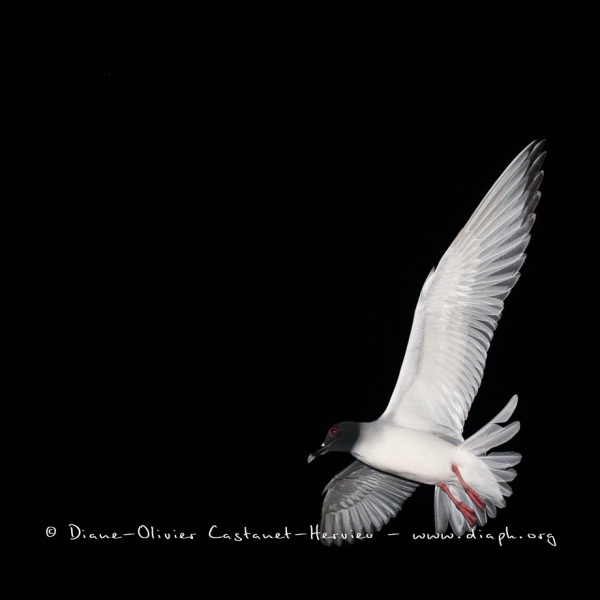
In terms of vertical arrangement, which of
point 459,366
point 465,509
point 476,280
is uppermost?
point 476,280

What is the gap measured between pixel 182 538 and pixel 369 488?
0.65 meters

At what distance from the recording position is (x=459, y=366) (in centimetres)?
203

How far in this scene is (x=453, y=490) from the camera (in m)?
2.09

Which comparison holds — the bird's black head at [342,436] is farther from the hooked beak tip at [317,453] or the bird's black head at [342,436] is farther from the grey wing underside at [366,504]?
the grey wing underside at [366,504]

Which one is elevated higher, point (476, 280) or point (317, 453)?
point (476, 280)

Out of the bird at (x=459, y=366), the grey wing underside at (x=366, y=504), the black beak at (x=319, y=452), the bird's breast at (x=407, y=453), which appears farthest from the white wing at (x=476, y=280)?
the grey wing underside at (x=366, y=504)

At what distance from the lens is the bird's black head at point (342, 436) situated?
2.01 meters

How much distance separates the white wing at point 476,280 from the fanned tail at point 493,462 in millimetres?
202

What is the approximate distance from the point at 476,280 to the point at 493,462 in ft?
1.70

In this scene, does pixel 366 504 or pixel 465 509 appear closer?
pixel 465 509

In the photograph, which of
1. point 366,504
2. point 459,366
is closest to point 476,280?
point 459,366

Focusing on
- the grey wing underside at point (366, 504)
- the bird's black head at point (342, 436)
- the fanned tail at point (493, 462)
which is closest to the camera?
the fanned tail at point (493, 462)

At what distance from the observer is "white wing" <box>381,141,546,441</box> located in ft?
6.52

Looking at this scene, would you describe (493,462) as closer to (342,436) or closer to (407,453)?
(407,453)
